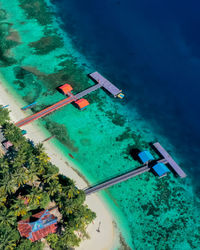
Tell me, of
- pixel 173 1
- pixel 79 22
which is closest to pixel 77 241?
pixel 79 22

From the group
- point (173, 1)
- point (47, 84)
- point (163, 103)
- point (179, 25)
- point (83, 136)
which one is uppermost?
point (173, 1)

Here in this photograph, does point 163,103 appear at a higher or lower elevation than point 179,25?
lower

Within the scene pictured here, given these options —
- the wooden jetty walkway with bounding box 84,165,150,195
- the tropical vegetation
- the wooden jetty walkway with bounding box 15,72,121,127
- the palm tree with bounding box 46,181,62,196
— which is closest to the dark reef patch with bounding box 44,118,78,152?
the wooden jetty walkway with bounding box 15,72,121,127

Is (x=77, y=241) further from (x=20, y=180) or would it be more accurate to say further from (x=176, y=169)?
(x=176, y=169)

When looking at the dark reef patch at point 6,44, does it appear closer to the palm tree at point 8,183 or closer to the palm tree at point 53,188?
the palm tree at point 8,183

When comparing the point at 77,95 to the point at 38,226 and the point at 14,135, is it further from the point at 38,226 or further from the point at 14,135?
the point at 38,226

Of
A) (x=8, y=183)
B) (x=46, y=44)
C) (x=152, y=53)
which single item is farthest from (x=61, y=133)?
(x=152, y=53)

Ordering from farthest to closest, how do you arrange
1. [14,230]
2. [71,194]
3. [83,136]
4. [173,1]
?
1. [173,1]
2. [83,136]
3. [71,194]
4. [14,230]

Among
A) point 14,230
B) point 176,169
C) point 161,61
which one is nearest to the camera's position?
point 14,230
